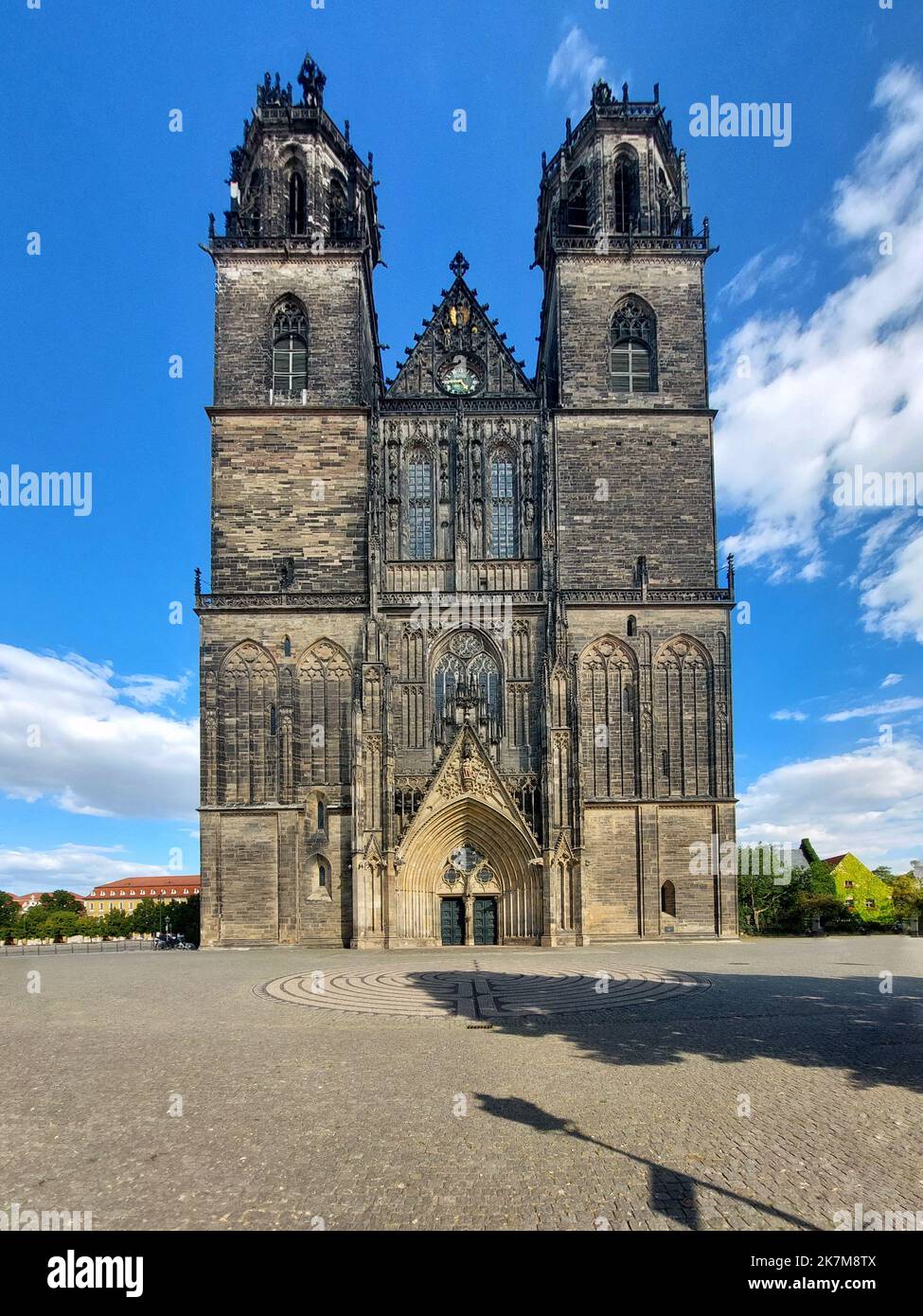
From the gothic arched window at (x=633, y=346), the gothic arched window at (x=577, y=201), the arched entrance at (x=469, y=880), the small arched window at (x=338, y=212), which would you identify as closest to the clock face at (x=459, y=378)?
the gothic arched window at (x=633, y=346)

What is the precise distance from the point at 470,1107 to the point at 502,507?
79.3ft

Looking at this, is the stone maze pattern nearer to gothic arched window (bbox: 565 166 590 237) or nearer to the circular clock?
the circular clock

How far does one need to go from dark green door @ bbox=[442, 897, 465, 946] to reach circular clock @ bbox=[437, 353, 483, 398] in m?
17.7

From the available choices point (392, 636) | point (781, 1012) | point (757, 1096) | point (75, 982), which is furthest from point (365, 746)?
point (757, 1096)

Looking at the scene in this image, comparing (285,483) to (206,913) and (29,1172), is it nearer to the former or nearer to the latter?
(206,913)

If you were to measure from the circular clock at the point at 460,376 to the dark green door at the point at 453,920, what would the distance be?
17.7 m

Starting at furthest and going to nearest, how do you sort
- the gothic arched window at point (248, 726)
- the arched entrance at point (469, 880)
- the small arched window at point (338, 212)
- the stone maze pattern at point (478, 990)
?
the small arched window at point (338, 212), the gothic arched window at point (248, 726), the arched entrance at point (469, 880), the stone maze pattern at point (478, 990)

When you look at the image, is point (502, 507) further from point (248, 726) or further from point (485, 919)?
point (485, 919)

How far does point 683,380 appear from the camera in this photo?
31.4 meters

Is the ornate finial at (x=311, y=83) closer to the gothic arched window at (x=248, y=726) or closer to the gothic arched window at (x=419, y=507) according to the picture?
the gothic arched window at (x=419, y=507)

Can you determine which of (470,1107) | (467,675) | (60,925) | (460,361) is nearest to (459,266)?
(460,361)

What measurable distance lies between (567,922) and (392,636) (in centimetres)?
1063

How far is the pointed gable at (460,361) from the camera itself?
31.7 metres

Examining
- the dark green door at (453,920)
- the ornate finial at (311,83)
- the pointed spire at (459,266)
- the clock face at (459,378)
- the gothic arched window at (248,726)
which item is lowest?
the dark green door at (453,920)
